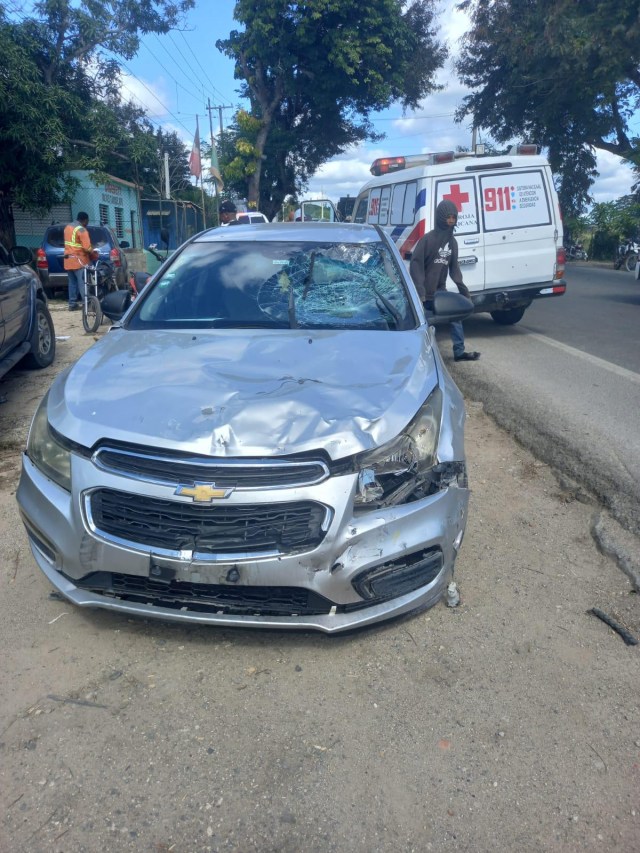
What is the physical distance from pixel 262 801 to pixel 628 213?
33604 mm

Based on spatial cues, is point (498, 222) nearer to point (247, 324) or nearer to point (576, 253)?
point (247, 324)

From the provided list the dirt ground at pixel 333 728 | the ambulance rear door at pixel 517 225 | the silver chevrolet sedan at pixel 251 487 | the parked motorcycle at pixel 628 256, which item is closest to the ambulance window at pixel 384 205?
the ambulance rear door at pixel 517 225

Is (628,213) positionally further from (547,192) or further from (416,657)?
(416,657)

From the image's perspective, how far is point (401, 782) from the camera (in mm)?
2328

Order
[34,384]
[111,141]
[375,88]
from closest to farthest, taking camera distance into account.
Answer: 1. [34,384]
2. [111,141]
3. [375,88]

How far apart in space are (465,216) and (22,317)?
5.70m

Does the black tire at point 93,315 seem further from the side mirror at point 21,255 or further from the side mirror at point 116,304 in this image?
the side mirror at point 116,304

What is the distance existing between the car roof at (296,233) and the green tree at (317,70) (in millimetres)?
25448

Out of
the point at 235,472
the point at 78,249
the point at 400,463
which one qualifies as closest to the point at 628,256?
the point at 78,249

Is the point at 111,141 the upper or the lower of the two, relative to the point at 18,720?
upper

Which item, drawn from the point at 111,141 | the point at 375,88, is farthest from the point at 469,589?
the point at 375,88

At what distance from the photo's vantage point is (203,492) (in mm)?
2662

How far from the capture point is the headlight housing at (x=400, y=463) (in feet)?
9.14

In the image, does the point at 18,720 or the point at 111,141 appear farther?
the point at 111,141
